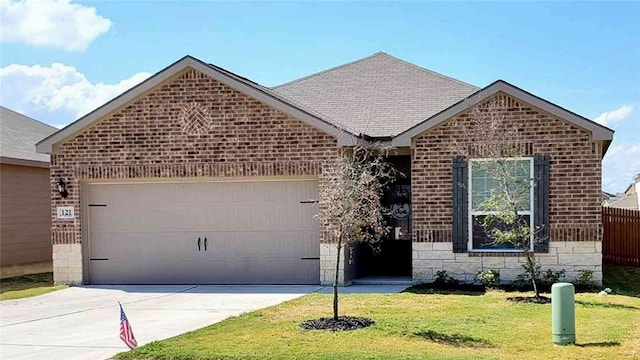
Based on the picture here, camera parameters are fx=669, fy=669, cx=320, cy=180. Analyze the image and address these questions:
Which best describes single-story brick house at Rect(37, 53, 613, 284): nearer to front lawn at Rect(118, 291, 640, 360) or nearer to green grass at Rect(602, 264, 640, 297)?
green grass at Rect(602, 264, 640, 297)

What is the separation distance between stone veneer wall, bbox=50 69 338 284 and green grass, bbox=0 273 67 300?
0.59m

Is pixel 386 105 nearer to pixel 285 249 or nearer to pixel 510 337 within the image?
pixel 285 249

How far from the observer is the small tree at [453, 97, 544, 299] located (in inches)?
483

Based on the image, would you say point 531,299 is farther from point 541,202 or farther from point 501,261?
point 541,202

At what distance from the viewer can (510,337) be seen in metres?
8.50

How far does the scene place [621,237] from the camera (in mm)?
18391

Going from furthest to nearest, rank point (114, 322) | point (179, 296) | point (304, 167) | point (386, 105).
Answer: point (386, 105)
point (304, 167)
point (179, 296)
point (114, 322)

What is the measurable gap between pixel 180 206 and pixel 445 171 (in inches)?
A: 232

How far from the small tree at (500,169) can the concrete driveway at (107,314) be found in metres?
3.91

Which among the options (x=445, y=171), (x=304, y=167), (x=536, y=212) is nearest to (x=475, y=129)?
(x=445, y=171)

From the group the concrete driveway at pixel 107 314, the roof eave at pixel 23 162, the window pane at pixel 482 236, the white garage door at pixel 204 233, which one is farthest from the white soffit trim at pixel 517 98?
the roof eave at pixel 23 162

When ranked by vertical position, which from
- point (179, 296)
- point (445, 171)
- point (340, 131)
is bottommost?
point (179, 296)

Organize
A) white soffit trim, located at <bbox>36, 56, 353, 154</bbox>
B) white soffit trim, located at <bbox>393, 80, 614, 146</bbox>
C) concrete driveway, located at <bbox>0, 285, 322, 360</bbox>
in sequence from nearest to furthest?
concrete driveway, located at <bbox>0, 285, 322, 360</bbox>, white soffit trim, located at <bbox>393, 80, 614, 146</bbox>, white soffit trim, located at <bbox>36, 56, 353, 154</bbox>

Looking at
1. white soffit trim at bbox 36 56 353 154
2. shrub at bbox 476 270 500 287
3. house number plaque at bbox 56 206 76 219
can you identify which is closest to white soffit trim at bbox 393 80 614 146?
white soffit trim at bbox 36 56 353 154
